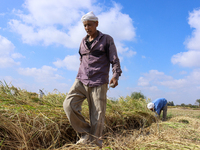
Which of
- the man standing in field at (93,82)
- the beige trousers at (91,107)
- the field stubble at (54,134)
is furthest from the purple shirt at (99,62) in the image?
the field stubble at (54,134)

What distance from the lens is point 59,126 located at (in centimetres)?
264

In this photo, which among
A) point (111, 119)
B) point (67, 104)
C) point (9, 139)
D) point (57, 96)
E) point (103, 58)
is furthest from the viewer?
point (57, 96)

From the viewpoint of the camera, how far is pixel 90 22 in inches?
96.8

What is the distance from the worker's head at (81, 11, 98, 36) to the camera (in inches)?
95.9

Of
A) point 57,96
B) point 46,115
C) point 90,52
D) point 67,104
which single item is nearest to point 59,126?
point 46,115

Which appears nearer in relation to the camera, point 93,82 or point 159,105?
point 93,82

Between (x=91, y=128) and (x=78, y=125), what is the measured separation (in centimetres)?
19

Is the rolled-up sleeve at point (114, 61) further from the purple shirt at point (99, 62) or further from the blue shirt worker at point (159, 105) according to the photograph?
the blue shirt worker at point (159, 105)

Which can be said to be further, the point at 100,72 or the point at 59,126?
the point at 59,126

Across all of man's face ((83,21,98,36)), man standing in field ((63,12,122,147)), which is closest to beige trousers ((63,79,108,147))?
man standing in field ((63,12,122,147))

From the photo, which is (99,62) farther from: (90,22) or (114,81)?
(90,22)

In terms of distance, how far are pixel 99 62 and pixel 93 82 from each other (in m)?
0.30

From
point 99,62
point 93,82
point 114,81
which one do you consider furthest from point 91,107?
point 99,62

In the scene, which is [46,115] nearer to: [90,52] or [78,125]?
[78,125]
